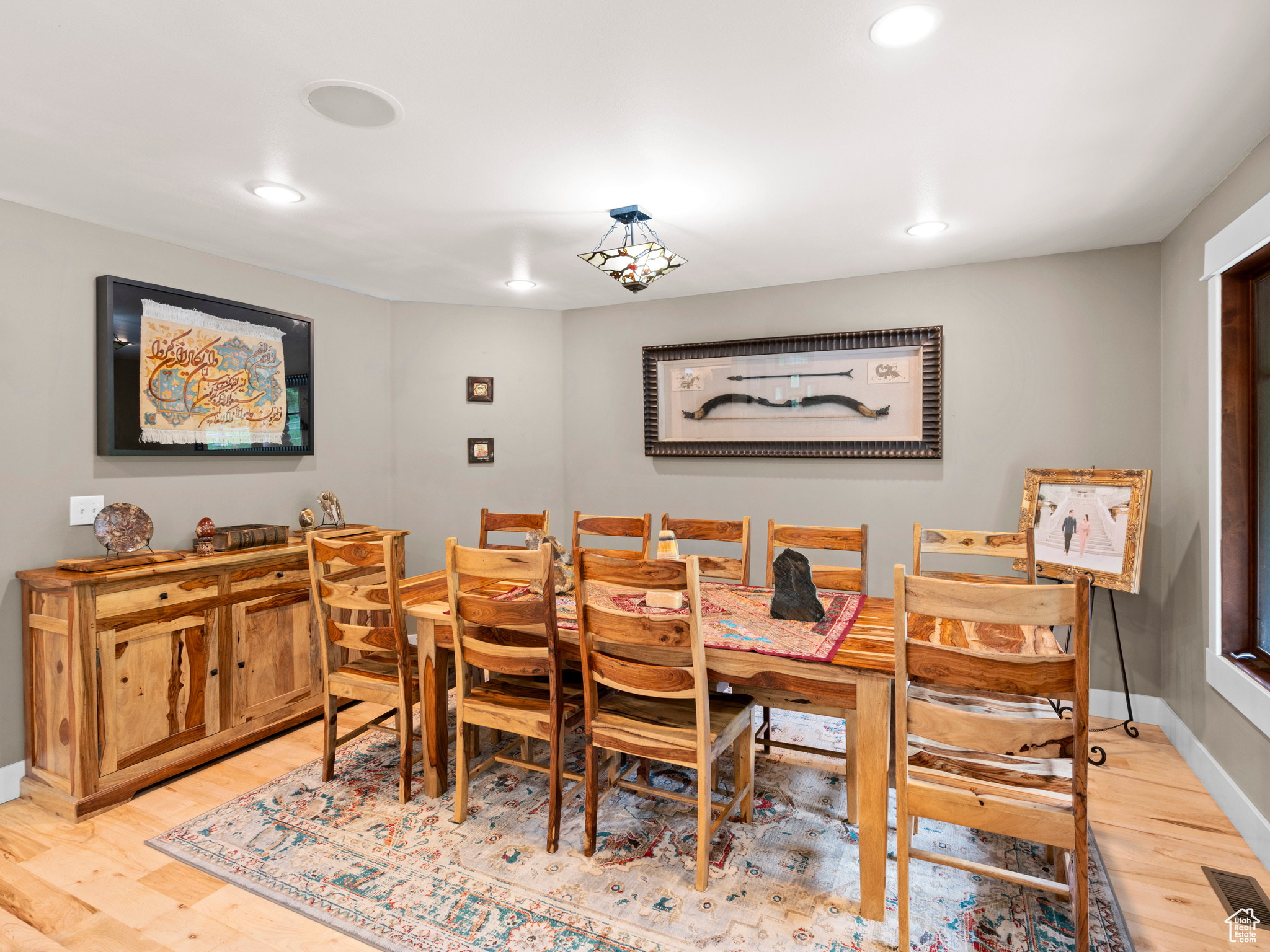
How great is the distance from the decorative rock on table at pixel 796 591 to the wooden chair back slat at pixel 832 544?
60 centimetres

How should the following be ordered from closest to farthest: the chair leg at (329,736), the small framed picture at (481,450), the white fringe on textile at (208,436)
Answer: the chair leg at (329,736) < the white fringe on textile at (208,436) < the small framed picture at (481,450)

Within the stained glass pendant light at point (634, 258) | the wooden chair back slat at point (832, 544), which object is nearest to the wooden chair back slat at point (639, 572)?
the wooden chair back slat at point (832, 544)

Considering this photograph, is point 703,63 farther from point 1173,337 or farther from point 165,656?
point 165,656

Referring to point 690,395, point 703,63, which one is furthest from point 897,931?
point 690,395

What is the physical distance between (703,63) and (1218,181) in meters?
2.22

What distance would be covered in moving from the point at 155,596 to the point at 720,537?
248cm

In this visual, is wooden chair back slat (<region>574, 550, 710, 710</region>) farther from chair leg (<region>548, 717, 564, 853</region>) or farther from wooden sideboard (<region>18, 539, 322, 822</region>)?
wooden sideboard (<region>18, 539, 322, 822</region>)

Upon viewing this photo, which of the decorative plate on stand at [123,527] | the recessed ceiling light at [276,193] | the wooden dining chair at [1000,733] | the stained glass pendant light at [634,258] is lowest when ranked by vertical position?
the wooden dining chair at [1000,733]

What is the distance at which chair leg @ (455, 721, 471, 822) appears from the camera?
2432 millimetres

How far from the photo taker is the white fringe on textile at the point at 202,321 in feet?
10.2

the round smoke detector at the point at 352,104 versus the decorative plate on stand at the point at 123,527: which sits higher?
the round smoke detector at the point at 352,104

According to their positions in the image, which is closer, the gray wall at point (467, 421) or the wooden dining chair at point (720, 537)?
the wooden dining chair at point (720, 537)

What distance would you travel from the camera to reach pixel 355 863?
7.34ft

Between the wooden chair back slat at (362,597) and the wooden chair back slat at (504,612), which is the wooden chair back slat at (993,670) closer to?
the wooden chair back slat at (504,612)
